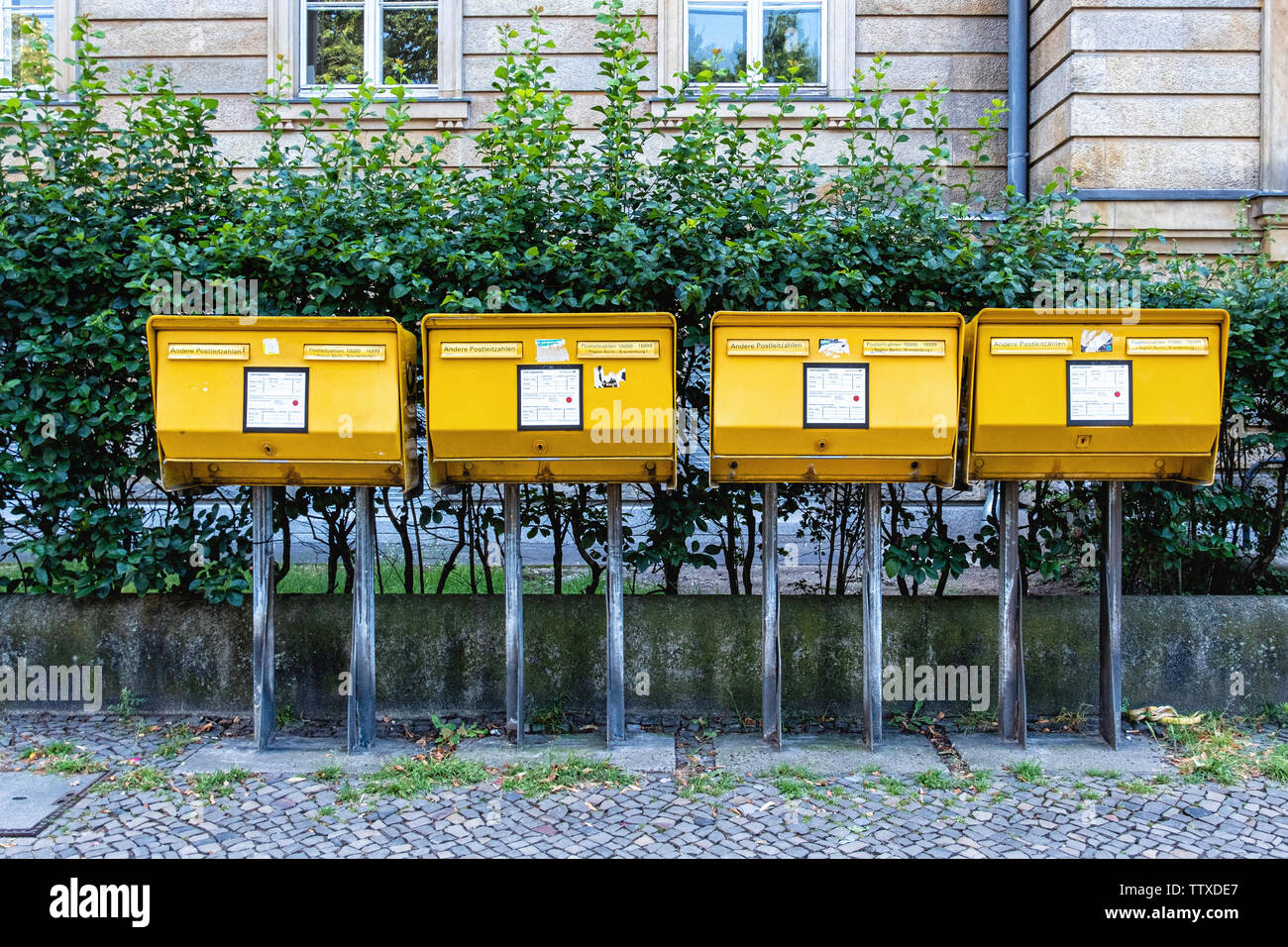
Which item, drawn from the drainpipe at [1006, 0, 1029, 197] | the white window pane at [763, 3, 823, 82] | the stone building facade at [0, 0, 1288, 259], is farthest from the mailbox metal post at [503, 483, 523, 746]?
the white window pane at [763, 3, 823, 82]

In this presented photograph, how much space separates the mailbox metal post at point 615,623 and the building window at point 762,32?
7.98 metres

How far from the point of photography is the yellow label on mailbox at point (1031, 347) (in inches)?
164

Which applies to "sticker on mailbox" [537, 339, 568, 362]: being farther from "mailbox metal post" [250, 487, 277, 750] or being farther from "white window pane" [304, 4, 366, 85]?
"white window pane" [304, 4, 366, 85]

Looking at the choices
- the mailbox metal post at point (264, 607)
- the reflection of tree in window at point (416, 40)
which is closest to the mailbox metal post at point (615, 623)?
the mailbox metal post at point (264, 607)

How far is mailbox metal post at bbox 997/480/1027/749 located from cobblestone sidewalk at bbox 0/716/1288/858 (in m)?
0.41

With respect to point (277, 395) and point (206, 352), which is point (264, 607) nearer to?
point (277, 395)

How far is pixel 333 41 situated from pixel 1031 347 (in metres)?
9.64

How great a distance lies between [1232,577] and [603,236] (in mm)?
3615

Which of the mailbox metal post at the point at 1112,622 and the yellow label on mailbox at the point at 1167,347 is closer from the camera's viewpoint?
the yellow label on mailbox at the point at 1167,347

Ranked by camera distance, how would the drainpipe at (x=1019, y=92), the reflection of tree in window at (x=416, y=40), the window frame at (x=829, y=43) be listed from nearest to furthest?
the drainpipe at (x=1019, y=92), the window frame at (x=829, y=43), the reflection of tree in window at (x=416, y=40)

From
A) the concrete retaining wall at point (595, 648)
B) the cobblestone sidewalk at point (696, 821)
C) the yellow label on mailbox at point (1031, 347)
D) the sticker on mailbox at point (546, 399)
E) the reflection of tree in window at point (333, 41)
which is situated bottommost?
the cobblestone sidewalk at point (696, 821)

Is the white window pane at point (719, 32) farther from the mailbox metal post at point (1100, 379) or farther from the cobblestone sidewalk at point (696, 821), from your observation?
the cobblestone sidewalk at point (696, 821)

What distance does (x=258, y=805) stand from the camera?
395 cm

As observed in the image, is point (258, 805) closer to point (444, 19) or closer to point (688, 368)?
point (688, 368)
